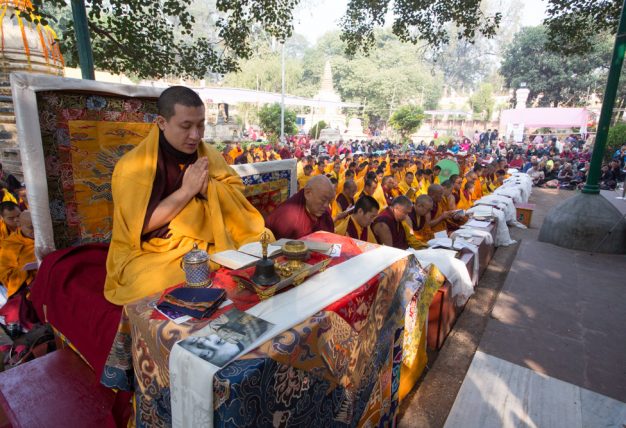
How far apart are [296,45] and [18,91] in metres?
96.8

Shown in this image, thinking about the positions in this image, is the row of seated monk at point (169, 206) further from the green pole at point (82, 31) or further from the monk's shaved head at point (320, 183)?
the green pole at point (82, 31)

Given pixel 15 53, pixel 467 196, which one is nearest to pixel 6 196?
pixel 15 53

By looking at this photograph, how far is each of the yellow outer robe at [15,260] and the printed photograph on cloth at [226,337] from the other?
3.06 meters

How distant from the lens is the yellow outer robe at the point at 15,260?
3391 millimetres

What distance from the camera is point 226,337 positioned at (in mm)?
1231

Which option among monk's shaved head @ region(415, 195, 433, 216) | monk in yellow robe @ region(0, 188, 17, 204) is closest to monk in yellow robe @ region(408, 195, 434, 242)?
monk's shaved head @ region(415, 195, 433, 216)

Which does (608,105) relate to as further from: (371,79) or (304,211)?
(371,79)

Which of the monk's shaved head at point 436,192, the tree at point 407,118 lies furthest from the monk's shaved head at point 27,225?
the tree at point 407,118

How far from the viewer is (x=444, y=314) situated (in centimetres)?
336

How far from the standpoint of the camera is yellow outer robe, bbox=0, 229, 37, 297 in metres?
3.39

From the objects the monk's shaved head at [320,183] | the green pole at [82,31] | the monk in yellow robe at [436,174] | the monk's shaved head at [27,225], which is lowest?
the monk in yellow robe at [436,174]

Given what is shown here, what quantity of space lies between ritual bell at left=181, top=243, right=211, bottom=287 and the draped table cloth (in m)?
0.13

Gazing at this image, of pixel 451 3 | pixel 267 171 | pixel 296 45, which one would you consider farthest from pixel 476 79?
pixel 267 171

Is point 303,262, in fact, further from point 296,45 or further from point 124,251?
point 296,45
